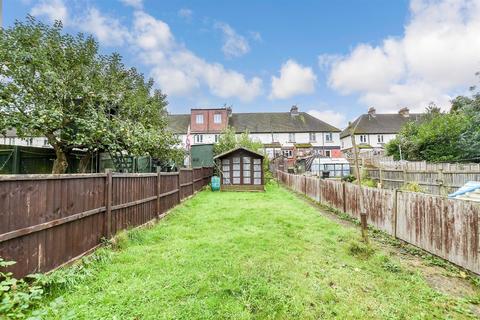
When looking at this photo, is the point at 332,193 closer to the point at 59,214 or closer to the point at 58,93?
the point at 59,214

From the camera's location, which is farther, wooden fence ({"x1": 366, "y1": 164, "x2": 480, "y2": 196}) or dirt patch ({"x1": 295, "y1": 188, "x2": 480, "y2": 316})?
wooden fence ({"x1": 366, "y1": 164, "x2": 480, "y2": 196})

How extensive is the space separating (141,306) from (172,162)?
52.7 ft

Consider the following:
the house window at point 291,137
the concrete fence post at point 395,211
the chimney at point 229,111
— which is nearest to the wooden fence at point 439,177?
the concrete fence post at point 395,211

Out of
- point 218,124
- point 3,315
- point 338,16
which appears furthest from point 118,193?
point 218,124

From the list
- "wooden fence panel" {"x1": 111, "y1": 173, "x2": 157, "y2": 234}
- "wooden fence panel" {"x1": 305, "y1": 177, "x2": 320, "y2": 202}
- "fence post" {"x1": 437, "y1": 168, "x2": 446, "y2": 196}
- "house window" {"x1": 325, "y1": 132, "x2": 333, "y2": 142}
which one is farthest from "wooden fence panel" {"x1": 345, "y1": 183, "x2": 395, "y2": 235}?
"house window" {"x1": 325, "y1": 132, "x2": 333, "y2": 142}

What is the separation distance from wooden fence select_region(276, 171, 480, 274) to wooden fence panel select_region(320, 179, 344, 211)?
111 cm

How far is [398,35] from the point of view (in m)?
16.0

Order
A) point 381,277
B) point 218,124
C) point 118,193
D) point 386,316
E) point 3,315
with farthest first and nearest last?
point 218,124, point 118,193, point 381,277, point 386,316, point 3,315

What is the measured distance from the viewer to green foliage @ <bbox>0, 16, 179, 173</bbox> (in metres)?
9.25

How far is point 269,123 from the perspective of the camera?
42219mm

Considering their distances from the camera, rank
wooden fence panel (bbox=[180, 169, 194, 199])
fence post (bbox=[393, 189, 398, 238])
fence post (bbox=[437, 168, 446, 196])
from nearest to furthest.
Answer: fence post (bbox=[393, 189, 398, 238]) < fence post (bbox=[437, 168, 446, 196]) < wooden fence panel (bbox=[180, 169, 194, 199])

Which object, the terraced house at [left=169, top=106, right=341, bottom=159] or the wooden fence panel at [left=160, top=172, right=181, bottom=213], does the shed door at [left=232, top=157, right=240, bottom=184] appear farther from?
the terraced house at [left=169, top=106, right=341, bottom=159]

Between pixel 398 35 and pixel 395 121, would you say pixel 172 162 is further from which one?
pixel 395 121

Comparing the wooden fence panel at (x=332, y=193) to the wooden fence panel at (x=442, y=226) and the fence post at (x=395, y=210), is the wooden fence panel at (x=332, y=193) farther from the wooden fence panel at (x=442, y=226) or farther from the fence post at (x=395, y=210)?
the wooden fence panel at (x=442, y=226)
